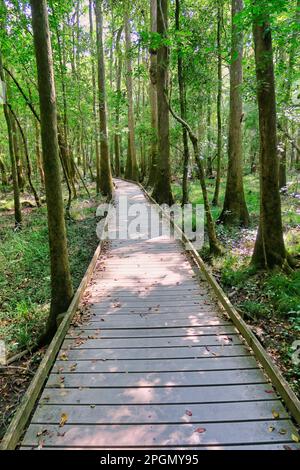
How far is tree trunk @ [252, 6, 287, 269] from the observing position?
575cm

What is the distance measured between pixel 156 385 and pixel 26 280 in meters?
5.50

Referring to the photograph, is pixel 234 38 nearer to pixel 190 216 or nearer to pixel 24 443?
pixel 190 216

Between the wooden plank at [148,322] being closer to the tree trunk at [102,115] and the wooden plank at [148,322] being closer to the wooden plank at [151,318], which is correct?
the wooden plank at [151,318]

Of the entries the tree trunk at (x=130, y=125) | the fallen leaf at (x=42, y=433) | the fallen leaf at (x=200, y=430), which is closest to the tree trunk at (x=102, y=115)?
the tree trunk at (x=130, y=125)

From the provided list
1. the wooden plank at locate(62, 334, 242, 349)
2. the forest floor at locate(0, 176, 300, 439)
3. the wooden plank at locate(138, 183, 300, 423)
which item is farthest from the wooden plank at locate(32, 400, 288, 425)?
the wooden plank at locate(62, 334, 242, 349)

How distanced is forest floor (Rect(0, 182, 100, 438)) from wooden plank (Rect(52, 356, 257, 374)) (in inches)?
31.4

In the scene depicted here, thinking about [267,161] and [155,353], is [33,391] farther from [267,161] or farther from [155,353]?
[267,161]

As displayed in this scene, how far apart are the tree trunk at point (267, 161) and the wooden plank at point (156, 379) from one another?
10.4 ft

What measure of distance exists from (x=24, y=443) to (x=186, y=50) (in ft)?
30.4

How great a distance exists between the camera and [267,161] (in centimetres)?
607

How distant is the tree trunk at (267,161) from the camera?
18.9 feet

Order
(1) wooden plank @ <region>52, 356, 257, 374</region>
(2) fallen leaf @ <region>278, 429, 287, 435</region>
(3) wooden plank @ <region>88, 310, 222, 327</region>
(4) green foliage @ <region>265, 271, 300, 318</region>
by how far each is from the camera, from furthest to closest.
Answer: (4) green foliage @ <region>265, 271, 300, 318</region> < (3) wooden plank @ <region>88, 310, 222, 327</region> < (1) wooden plank @ <region>52, 356, 257, 374</region> < (2) fallen leaf @ <region>278, 429, 287, 435</region>

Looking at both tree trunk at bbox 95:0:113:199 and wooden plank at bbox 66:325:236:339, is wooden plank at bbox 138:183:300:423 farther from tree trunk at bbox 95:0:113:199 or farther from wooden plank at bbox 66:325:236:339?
tree trunk at bbox 95:0:113:199

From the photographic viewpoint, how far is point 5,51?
412 inches
